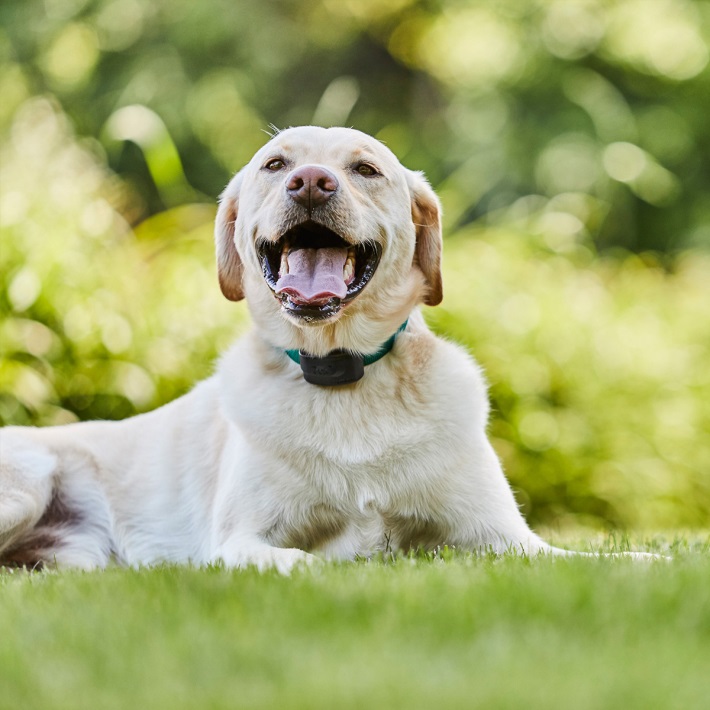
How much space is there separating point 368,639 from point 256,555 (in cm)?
124

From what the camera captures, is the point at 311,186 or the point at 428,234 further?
the point at 428,234

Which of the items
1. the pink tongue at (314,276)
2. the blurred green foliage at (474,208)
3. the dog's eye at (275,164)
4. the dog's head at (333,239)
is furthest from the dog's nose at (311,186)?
the blurred green foliage at (474,208)

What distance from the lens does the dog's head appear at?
3561 millimetres

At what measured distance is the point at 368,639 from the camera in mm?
2281

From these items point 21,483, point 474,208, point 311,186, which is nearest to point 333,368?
point 311,186

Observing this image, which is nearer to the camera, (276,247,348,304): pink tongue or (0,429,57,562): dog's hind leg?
(276,247,348,304): pink tongue

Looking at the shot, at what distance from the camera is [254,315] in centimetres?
397

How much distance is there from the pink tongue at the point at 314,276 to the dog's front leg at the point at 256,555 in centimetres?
81

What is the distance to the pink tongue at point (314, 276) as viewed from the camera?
11.6 ft

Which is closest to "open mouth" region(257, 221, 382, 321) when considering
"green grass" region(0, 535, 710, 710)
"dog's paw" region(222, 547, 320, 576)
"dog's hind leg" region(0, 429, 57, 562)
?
"dog's paw" region(222, 547, 320, 576)

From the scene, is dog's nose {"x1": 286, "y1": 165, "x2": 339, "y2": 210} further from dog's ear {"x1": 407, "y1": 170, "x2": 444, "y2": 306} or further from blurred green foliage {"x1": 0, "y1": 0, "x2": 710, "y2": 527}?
blurred green foliage {"x1": 0, "y1": 0, "x2": 710, "y2": 527}

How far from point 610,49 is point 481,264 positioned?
7477 mm

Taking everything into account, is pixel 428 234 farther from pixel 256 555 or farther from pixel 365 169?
pixel 256 555

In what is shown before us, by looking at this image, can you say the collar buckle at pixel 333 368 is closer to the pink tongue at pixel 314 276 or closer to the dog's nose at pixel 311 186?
the pink tongue at pixel 314 276
